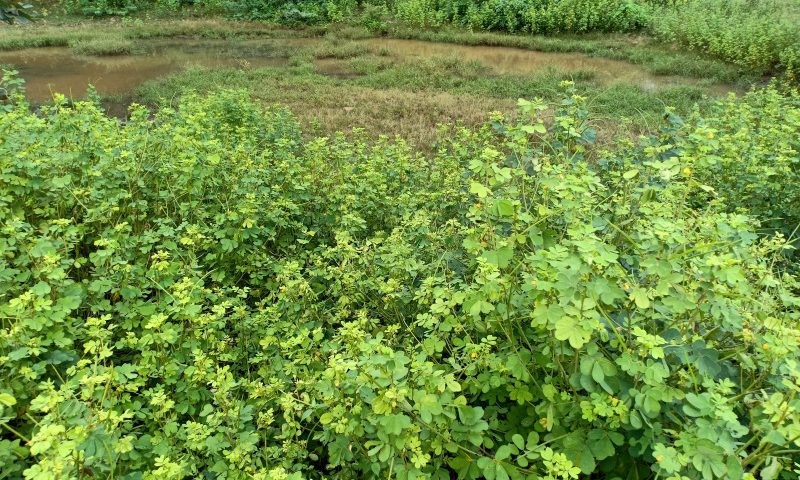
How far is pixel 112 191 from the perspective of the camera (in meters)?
3.10

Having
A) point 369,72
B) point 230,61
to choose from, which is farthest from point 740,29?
point 230,61

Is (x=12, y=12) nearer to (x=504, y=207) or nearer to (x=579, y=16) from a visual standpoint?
(x=504, y=207)

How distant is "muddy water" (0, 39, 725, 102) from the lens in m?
9.13

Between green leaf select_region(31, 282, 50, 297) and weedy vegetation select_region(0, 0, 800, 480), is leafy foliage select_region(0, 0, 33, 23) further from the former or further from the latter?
green leaf select_region(31, 282, 50, 297)

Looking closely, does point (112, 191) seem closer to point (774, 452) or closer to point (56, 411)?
point (56, 411)

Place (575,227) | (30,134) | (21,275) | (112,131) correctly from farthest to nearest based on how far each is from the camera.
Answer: (112,131)
(30,134)
(21,275)
(575,227)

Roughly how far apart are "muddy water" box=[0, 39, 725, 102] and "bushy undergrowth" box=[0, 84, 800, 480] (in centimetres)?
692

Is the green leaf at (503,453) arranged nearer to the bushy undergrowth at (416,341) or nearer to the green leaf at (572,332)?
the bushy undergrowth at (416,341)

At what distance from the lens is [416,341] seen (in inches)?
99.3

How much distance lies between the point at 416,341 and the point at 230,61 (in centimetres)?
1001

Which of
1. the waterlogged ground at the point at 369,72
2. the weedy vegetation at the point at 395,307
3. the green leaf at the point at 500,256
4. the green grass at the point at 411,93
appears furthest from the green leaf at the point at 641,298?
the green grass at the point at 411,93

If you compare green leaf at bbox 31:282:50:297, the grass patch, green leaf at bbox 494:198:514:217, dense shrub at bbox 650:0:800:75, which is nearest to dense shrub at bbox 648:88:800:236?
green leaf at bbox 494:198:514:217

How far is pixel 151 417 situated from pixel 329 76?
8454mm

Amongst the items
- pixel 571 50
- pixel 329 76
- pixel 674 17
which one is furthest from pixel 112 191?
pixel 674 17
